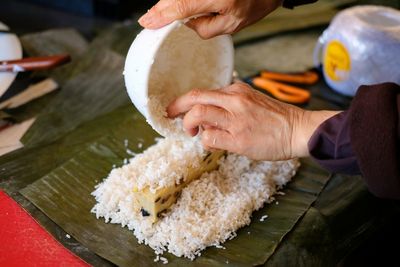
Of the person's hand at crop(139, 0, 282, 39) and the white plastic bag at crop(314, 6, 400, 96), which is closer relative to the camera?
the person's hand at crop(139, 0, 282, 39)

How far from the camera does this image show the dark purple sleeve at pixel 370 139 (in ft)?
3.09

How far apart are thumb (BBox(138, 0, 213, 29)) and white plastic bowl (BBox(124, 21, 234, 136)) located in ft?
0.05

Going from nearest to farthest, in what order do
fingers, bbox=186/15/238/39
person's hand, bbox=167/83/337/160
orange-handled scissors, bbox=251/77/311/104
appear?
person's hand, bbox=167/83/337/160 → fingers, bbox=186/15/238/39 → orange-handled scissors, bbox=251/77/311/104

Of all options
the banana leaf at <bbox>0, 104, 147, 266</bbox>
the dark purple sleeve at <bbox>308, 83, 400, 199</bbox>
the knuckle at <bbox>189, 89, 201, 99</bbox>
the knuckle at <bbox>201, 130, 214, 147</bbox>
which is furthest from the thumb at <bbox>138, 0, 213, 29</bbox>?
the banana leaf at <bbox>0, 104, 147, 266</bbox>

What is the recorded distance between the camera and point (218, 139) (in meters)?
1.16

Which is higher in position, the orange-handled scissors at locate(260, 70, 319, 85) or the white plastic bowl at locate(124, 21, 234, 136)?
the white plastic bowl at locate(124, 21, 234, 136)

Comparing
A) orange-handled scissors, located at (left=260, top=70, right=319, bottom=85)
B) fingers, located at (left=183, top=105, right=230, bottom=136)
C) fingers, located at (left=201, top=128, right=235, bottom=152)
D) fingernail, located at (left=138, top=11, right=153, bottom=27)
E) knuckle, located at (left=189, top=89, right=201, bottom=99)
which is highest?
fingernail, located at (left=138, top=11, right=153, bottom=27)

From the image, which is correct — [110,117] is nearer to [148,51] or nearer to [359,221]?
[148,51]

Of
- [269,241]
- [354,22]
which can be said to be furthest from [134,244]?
[354,22]

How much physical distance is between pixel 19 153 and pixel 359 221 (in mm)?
1020

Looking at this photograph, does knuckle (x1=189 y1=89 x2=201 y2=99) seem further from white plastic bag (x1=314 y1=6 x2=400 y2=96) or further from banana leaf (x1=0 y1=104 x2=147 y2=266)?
white plastic bag (x1=314 y1=6 x2=400 y2=96)

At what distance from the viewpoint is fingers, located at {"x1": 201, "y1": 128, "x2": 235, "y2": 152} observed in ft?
3.77

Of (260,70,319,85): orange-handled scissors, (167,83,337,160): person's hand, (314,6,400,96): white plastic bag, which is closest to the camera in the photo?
(167,83,337,160): person's hand

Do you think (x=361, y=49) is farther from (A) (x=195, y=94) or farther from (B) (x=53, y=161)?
(B) (x=53, y=161)
